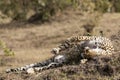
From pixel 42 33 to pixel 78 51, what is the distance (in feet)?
32.8

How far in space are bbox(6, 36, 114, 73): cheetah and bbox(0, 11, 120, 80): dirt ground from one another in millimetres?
3926

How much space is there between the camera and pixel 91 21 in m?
16.5

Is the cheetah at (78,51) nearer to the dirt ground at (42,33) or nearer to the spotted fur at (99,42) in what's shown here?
the spotted fur at (99,42)

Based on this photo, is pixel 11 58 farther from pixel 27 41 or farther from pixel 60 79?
pixel 60 79

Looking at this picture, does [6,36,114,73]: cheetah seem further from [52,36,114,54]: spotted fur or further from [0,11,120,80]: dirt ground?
[0,11,120,80]: dirt ground

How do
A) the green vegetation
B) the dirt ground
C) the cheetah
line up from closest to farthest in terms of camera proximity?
1. the cheetah
2. the dirt ground
3. the green vegetation

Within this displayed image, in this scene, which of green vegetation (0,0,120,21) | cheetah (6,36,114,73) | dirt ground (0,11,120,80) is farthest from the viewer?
green vegetation (0,0,120,21)

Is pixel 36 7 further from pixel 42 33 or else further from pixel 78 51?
pixel 78 51

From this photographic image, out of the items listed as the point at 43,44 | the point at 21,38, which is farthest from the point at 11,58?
the point at 21,38

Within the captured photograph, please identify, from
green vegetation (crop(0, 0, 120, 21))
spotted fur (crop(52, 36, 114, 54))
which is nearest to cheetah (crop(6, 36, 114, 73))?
spotted fur (crop(52, 36, 114, 54))

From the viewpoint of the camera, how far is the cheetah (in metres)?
7.58

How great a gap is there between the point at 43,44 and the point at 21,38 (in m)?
1.86

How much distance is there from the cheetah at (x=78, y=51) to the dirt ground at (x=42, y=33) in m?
3.93

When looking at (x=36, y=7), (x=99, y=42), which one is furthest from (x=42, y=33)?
(x=99, y=42)
